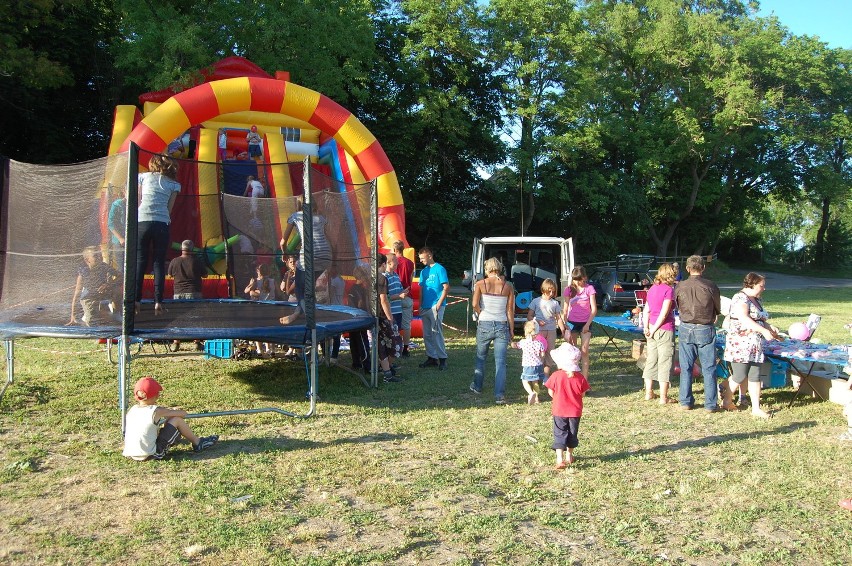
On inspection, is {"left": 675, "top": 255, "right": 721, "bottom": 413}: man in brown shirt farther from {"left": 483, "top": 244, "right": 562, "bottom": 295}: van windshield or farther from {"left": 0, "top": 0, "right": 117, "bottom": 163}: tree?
{"left": 0, "top": 0, "right": 117, "bottom": 163}: tree

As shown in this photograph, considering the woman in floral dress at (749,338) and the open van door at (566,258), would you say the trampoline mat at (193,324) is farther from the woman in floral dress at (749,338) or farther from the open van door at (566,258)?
the open van door at (566,258)

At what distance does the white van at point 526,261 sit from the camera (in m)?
14.0

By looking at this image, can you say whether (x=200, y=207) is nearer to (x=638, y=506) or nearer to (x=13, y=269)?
(x=13, y=269)

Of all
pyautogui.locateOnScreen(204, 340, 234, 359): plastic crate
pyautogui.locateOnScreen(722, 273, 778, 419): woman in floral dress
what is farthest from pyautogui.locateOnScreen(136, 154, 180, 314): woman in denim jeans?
pyautogui.locateOnScreen(722, 273, 778, 419): woman in floral dress

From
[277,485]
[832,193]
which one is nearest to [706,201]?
[832,193]

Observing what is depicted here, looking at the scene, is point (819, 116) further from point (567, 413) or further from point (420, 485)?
point (420, 485)

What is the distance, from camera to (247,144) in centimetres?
1581

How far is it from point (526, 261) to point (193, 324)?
10.2 m

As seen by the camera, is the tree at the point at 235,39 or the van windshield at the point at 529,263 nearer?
the van windshield at the point at 529,263

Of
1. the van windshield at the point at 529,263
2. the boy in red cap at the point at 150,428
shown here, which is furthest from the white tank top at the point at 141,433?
the van windshield at the point at 529,263

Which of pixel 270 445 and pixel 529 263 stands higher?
pixel 529 263

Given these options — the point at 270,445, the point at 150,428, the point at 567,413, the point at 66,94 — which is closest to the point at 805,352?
the point at 567,413

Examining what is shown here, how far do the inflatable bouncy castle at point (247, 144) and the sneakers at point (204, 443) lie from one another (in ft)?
7.40

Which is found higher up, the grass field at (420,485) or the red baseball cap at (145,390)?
the red baseball cap at (145,390)
